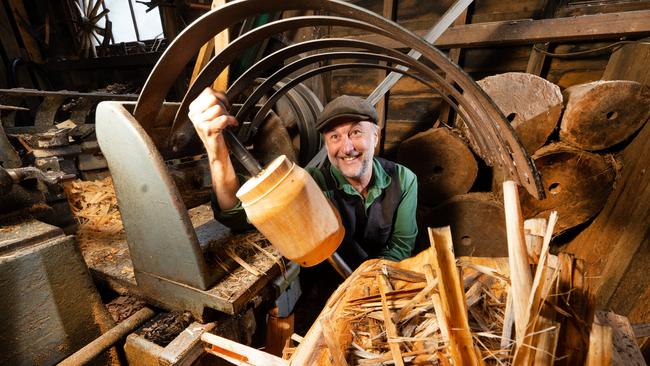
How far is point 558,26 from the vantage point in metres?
2.38

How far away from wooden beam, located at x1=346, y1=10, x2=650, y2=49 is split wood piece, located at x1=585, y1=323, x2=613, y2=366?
2.86 metres

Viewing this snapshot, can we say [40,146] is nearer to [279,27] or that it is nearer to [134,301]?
[134,301]

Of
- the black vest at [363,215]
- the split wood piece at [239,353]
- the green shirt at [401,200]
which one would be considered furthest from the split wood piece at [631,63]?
the split wood piece at [239,353]

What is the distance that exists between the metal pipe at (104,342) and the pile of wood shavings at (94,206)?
92 cm

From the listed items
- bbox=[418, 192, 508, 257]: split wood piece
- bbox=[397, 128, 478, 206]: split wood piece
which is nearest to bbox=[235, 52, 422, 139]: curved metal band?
bbox=[397, 128, 478, 206]: split wood piece

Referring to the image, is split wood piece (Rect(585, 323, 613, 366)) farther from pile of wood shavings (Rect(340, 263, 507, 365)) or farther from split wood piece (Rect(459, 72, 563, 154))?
split wood piece (Rect(459, 72, 563, 154))

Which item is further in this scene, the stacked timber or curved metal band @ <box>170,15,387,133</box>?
curved metal band @ <box>170,15,387,133</box>

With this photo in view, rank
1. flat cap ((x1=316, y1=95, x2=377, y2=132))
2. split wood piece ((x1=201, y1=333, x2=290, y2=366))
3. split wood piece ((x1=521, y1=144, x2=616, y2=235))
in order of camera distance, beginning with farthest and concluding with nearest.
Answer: split wood piece ((x1=521, y1=144, x2=616, y2=235)) → flat cap ((x1=316, y1=95, x2=377, y2=132)) → split wood piece ((x1=201, y1=333, x2=290, y2=366))

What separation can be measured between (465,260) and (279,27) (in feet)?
3.72

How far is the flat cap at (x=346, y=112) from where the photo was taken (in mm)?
1842

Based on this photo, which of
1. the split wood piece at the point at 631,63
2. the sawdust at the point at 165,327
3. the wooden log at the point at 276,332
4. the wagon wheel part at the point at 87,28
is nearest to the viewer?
the sawdust at the point at 165,327

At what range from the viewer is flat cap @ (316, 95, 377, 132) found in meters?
1.84

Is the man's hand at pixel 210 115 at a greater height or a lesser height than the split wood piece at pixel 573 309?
greater

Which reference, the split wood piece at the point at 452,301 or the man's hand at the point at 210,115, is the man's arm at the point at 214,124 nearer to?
the man's hand at the point at 210,115
